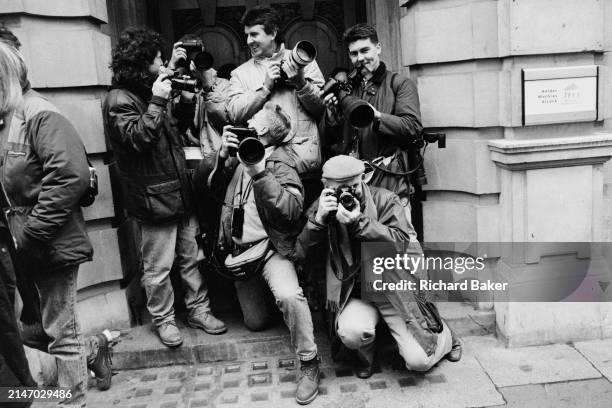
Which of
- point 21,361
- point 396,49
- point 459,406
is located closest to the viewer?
point 21,361

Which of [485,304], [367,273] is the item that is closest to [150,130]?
[367,273]

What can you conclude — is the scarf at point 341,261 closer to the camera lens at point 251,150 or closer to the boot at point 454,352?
the camera lens at point 251,150

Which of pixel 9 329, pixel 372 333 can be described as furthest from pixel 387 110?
pixel 9 329

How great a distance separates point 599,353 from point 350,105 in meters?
2.19


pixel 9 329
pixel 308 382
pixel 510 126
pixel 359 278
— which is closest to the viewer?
pixel 9 329

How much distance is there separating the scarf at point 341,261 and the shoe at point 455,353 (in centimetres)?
78

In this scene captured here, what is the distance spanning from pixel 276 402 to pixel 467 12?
8.80 ft

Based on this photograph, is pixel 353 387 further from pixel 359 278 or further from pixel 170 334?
pixel 170 334

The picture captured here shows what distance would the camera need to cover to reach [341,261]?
3818 mm

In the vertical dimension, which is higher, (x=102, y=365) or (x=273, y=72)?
(x=273, y=72)

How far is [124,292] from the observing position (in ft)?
14.8

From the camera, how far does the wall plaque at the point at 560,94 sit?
4.08 m

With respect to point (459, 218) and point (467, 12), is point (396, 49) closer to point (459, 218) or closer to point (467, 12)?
point (467, 12)

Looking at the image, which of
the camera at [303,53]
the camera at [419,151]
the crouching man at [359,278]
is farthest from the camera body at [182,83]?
the camera at [419,151]
